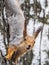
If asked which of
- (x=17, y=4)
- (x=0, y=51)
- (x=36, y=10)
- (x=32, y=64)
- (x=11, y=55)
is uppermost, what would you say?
(x=17, y=4)

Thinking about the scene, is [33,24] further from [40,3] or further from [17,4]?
[17,4]

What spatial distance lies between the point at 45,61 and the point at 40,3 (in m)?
0.40

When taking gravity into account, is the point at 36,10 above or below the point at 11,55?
above

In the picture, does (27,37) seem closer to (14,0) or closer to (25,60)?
(14,0)

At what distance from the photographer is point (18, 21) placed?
106 centimetres

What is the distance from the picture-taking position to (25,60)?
1668mm

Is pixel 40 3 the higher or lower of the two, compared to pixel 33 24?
higher

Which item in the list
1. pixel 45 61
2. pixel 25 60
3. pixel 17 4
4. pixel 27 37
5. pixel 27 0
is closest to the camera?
pixel 17 4

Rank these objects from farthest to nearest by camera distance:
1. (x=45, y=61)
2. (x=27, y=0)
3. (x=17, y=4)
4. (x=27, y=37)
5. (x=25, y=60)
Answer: (x=45, y=61)
(x=25, y=60)
(x=27, y=0)
(x=27, y=37)
(x=17, y=4)

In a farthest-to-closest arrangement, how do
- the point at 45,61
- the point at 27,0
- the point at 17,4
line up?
1. the point at 45,61
2. the point at 27,0
3. the point at 17,4

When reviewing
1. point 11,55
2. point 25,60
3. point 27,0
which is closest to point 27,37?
point 11,55

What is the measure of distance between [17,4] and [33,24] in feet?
2.25

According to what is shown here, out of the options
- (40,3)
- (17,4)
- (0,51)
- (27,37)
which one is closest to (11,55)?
(27,37)

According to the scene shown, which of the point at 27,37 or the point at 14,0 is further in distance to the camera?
the point at 27,37
